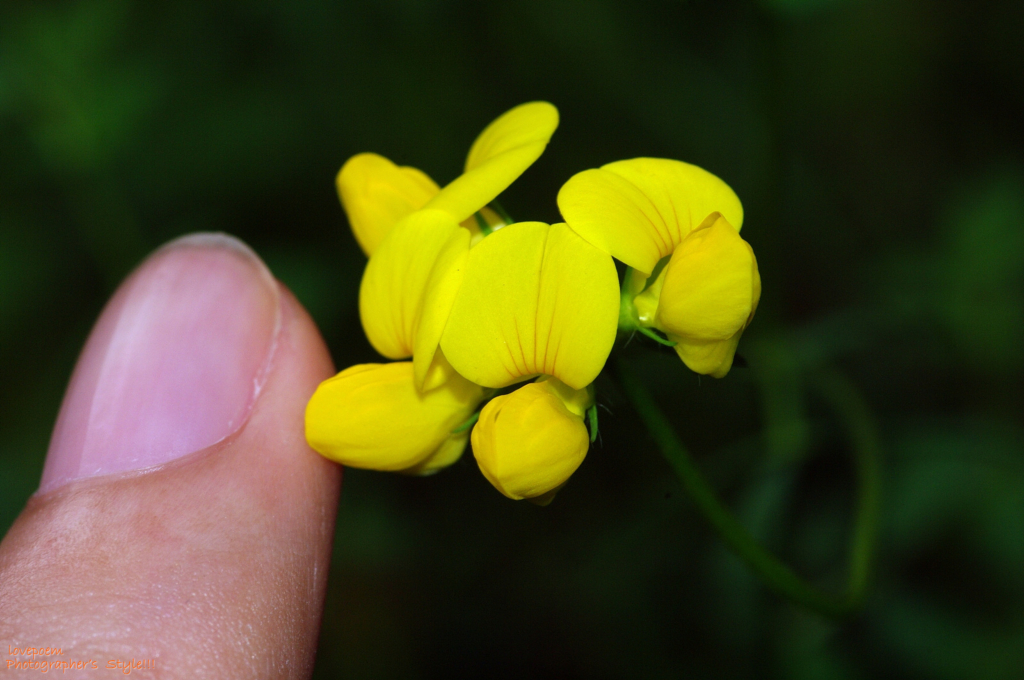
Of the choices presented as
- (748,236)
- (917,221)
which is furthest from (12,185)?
(917,221)

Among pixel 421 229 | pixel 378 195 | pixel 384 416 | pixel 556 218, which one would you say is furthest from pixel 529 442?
pixel 556 218

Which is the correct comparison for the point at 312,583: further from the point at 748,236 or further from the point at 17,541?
the point at 748,236

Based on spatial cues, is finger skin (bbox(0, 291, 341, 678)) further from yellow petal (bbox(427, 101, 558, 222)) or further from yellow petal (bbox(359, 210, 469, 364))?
yellow petal (bbox(427, 101, 558, 222))

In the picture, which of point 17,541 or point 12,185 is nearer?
point 17,541

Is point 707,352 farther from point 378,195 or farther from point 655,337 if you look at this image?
point 378,195

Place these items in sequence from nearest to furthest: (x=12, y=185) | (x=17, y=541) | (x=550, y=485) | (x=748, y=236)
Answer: (x=550, y=485), (x=17, y=541), (x=748, y=236), (x=12, y=185)

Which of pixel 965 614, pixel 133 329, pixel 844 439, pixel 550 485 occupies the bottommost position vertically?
pixel 965 614

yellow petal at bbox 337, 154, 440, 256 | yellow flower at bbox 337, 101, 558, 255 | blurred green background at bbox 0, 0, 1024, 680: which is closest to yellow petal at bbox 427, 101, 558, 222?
yellow flower at bbox 337, 101, 558, 255
